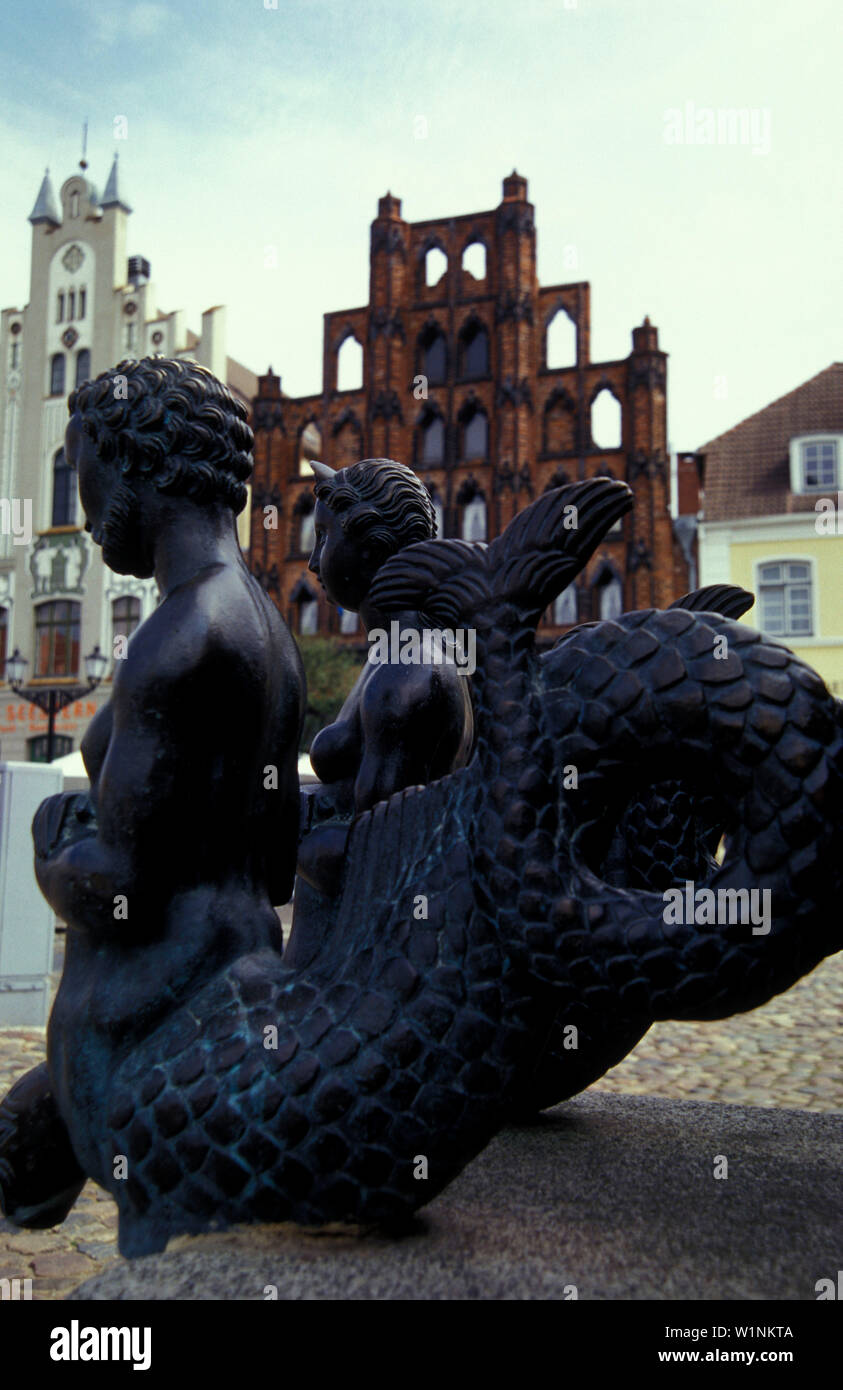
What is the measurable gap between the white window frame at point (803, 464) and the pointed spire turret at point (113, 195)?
55.4ft

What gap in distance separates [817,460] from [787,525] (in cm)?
177

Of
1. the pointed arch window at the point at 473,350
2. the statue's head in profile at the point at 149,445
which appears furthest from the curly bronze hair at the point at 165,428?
the pointed arch window at the point at 473,350

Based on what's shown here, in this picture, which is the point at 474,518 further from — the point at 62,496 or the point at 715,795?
the point at 715,795

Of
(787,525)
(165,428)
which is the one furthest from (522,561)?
(787,525)

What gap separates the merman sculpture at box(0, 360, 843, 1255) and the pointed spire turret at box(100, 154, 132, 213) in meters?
29.5

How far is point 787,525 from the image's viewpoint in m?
21.8

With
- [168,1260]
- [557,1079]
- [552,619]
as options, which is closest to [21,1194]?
[168,1260]

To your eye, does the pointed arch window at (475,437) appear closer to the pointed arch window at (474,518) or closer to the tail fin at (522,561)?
the pointed arch window at (474,518)

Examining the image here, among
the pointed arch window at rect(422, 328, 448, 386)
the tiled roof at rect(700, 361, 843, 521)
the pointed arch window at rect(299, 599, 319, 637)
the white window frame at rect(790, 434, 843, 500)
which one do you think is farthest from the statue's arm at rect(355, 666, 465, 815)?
the pointed arch window at rect(422, 328, 448, 386)

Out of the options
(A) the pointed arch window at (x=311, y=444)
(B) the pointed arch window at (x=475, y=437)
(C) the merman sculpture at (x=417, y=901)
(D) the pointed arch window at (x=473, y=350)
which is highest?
(D) the pointed arch window at (x=473, y=350)

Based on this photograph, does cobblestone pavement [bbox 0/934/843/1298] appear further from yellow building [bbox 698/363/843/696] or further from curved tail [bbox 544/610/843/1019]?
yellow building [bbox 698/363/843/696]

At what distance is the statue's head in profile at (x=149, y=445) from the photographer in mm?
1982
